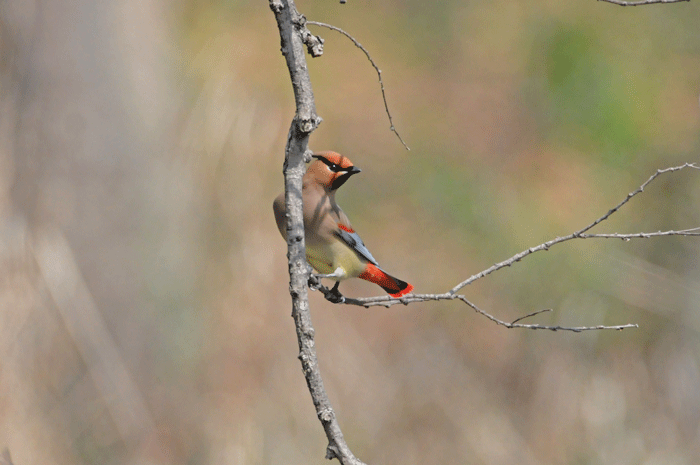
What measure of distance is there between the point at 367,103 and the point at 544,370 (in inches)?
143

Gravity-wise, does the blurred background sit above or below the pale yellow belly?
above

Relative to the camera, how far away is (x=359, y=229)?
716 centimetres

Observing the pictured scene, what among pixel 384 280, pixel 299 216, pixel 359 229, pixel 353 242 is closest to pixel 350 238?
pixel 353 242

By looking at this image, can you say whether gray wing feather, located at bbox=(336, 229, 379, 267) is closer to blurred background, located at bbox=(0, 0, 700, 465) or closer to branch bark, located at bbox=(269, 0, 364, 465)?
branch bark, located at bbox=(269, 0, 364, 465)

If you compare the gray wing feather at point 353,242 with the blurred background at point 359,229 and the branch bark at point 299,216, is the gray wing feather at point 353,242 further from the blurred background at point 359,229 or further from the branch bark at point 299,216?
the blurred background at point 359,229

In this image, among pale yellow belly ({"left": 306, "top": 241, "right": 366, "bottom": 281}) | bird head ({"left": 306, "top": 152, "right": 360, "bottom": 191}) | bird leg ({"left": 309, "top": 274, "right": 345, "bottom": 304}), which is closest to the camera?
bird leg ({"left": 309, "top": 274, "right": 345, "bottom": 304})

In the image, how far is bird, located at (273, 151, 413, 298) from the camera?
7.50 feet

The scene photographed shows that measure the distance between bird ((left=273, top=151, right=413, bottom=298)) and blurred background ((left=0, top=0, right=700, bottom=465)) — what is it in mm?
2622

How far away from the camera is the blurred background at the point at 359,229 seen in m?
4.46

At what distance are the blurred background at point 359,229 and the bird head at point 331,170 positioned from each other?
2657 millimetres

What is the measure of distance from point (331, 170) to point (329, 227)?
219 mm

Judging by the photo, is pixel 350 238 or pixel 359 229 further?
pixel 359 229

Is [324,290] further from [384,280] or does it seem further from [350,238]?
[384,280]

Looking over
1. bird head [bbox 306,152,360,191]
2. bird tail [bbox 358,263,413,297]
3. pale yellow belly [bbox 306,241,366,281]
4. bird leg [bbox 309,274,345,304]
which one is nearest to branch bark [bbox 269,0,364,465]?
bird leg [bbox 309,274,345,304]
